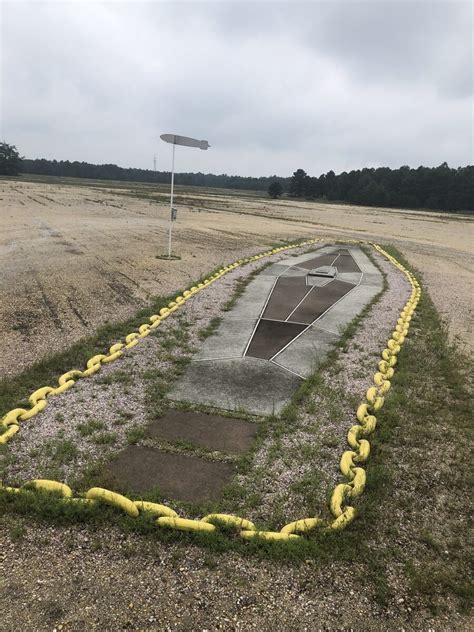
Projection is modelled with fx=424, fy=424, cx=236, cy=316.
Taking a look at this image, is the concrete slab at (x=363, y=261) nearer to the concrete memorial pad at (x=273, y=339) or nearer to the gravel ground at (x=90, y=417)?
the concrete memorial pad at (x=273, y=339)

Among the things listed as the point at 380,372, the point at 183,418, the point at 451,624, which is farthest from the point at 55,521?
the point at 380,372

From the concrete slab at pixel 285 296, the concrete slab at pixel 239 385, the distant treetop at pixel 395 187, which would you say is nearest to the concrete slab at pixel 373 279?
the concrete slab at pixel 285 296

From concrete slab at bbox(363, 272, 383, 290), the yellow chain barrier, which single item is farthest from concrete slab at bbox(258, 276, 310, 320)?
the yellow chain barrier

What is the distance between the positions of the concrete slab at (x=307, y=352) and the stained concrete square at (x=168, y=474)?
2.84 m

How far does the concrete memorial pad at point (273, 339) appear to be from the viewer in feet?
20.6

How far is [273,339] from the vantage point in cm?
851

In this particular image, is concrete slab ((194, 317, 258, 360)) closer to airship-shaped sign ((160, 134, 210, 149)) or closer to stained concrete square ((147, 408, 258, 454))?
stained concrete square ((147, 408, 258, 454))

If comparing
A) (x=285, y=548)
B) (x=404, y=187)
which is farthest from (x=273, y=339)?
(x=404, y=187)

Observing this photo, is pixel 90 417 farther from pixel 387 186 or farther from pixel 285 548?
pixel 387 186

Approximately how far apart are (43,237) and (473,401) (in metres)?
19.0

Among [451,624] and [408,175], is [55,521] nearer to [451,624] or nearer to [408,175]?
[451,624]

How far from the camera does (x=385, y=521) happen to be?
157 inches

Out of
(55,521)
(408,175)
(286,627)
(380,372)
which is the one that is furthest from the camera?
(408,175)

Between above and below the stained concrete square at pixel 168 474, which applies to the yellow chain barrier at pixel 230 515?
above
